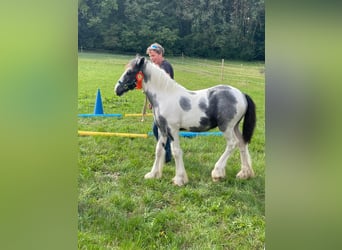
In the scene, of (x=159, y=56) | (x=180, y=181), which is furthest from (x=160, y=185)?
(x=159, y=56)

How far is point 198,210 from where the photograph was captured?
1805 mm

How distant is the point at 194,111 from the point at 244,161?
507mm

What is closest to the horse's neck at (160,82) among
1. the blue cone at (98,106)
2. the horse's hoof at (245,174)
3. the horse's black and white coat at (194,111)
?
the horse's black and white coat at (194,111)

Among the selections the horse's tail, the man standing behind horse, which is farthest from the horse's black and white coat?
the man standing behind horse

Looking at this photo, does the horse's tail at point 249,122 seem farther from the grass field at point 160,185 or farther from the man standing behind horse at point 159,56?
the man standing behind horse at point 159,56

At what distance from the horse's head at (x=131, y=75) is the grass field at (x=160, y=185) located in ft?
0.90

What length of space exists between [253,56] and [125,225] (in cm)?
116

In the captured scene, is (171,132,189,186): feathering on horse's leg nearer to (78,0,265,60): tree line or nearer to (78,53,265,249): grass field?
(78,53,265,249): grass field

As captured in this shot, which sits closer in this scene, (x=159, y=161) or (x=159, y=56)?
(x=159, y=161)

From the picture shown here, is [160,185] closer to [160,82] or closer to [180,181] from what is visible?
[180,181]

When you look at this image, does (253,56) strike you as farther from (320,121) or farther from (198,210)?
(320,121)

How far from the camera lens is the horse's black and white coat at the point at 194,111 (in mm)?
2164

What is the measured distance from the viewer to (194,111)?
2.18m

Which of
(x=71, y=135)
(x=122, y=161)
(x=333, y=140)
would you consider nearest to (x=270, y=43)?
(x=333, y=140)
